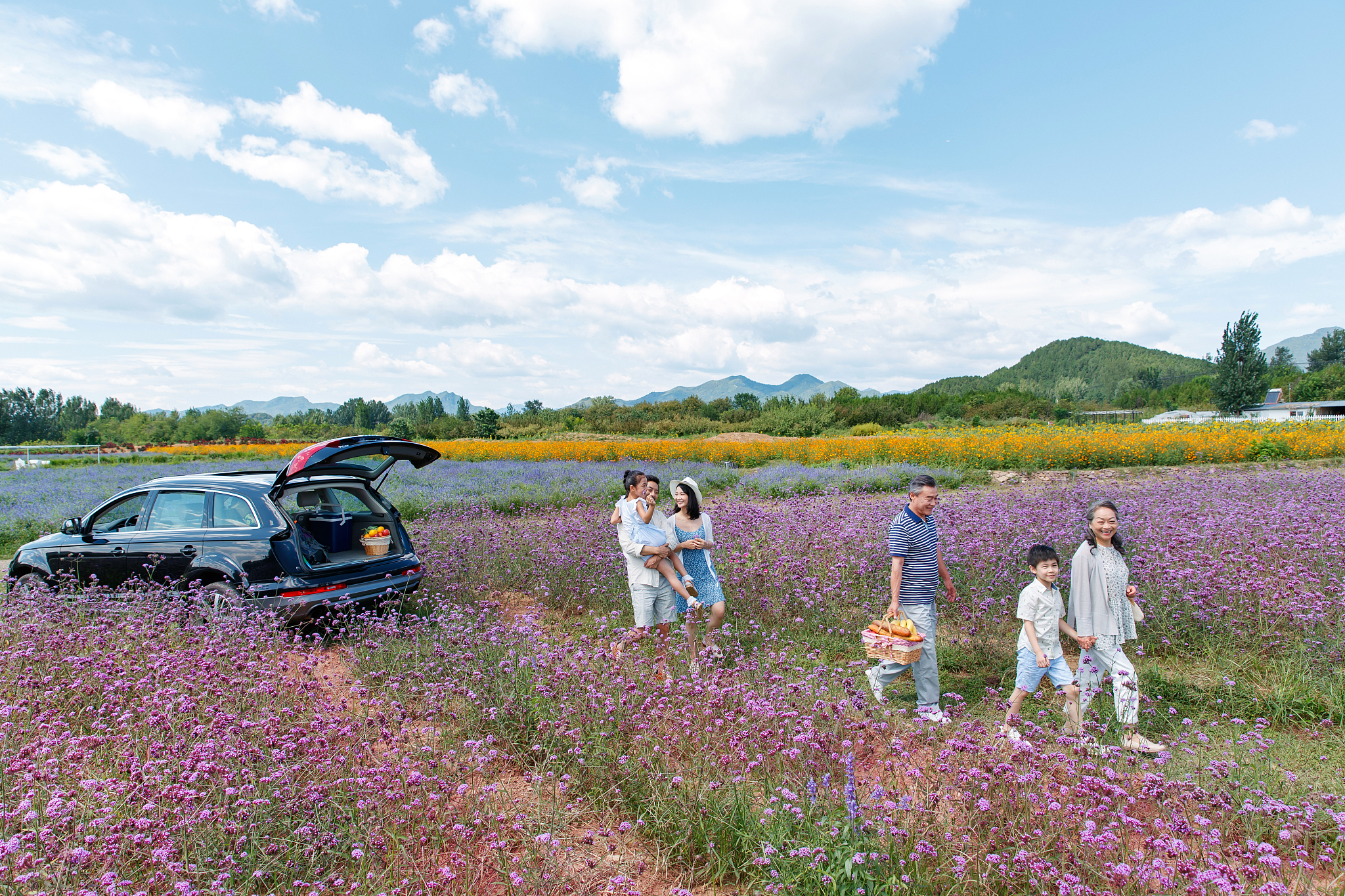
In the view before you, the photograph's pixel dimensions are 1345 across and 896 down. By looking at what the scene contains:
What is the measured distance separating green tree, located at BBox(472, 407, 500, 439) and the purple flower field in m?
46.9

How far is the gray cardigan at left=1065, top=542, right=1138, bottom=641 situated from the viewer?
168 inches

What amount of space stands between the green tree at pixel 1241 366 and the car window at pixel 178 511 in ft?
293

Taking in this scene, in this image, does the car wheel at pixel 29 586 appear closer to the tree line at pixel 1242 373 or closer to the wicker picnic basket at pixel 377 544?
the wicker picnic basket at pixel 377 544

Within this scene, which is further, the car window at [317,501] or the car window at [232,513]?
the car window at [317,501]

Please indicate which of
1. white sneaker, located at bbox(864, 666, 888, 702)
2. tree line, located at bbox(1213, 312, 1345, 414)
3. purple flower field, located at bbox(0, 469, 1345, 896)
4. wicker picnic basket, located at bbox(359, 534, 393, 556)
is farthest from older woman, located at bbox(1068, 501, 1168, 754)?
tree line, located at bbox(1213, 312, 1345, 414)

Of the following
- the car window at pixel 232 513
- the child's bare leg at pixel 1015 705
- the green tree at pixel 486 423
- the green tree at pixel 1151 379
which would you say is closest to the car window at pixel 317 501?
the car window at pixel 232 513

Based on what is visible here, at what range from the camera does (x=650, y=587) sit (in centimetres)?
545

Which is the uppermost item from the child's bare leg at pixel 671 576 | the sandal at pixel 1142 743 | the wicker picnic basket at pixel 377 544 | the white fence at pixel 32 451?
the white fence at pixel 32 451

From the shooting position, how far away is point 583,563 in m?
7.62

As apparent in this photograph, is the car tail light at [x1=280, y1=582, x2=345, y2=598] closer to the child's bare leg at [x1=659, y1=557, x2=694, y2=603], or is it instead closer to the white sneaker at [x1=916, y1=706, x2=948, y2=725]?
the child's bare leg at [x1=659, y1=557, x2=694, y2=603]

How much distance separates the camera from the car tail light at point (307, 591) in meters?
5.58

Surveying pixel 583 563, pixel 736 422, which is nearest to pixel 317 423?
pixel 736 422

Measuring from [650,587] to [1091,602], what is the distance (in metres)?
3.16

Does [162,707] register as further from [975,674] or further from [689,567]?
[975,674]
